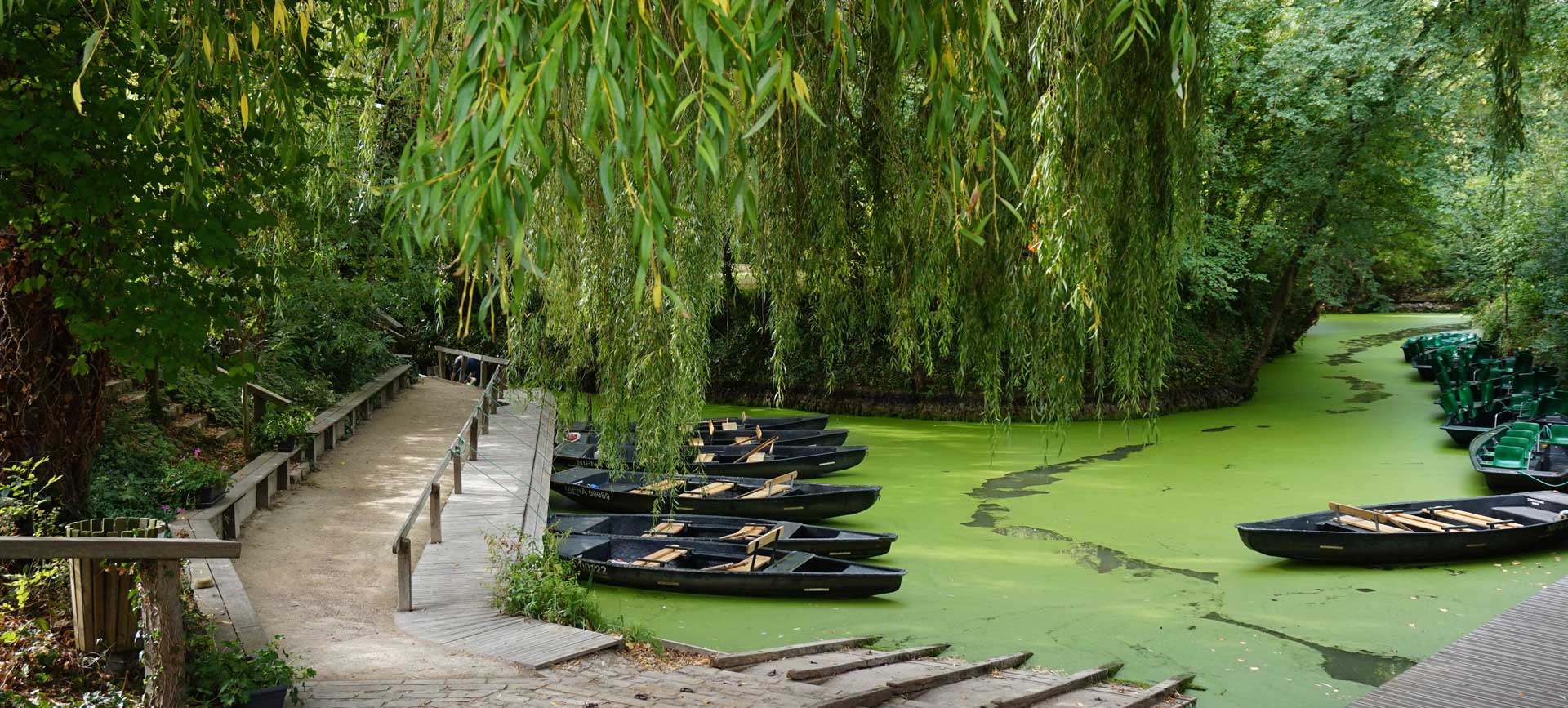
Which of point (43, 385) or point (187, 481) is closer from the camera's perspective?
point (43, 385)

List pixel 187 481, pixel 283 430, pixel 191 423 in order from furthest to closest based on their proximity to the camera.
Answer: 1. pixel 283 430
2. pixel 191 423
3. pixel 187 481

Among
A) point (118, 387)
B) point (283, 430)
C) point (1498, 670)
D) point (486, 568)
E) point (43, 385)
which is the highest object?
point (43, 385)

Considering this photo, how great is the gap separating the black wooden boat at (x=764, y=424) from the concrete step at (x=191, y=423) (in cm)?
509

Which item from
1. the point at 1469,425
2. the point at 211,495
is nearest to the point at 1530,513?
the point at 1469,425

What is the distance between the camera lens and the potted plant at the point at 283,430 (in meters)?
10.1

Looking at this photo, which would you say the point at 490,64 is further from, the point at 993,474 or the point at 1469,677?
the point at 993,474

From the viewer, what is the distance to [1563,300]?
1614 cm

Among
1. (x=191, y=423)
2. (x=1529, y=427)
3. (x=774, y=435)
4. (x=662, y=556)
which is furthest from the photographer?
(x=774, y=435)

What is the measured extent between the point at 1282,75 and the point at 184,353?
14.3 meters

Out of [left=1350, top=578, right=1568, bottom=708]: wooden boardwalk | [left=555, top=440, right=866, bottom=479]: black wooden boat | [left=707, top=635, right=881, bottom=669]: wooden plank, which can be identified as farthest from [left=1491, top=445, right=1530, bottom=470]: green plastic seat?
[left=707, top=635, right=881, bottom=669]: wooden plank

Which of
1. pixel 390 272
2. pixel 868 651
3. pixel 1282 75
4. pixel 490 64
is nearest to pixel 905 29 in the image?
pixel 490 64

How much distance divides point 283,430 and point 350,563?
3138 millimetres

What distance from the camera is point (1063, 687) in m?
5.53

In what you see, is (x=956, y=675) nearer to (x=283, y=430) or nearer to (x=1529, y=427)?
(x=283, y=430)
